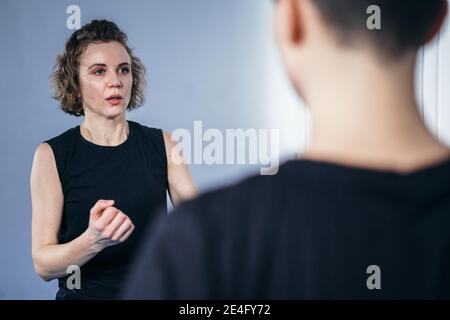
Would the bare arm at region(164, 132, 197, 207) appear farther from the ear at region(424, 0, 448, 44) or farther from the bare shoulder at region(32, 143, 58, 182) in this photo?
the ear at region(424, 0, 448, 44)

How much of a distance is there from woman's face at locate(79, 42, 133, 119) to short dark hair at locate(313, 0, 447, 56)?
1.09m

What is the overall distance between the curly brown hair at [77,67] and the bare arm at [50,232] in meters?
0.20

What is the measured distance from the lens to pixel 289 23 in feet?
1.53

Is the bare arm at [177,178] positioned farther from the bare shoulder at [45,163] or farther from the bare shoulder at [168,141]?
the bare shoulder at [45,163]

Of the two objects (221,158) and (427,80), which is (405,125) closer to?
(221,158)

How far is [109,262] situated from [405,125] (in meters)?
1.08

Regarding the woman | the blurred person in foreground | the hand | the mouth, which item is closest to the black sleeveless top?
the woman

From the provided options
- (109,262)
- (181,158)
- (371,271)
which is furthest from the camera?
(181,158)

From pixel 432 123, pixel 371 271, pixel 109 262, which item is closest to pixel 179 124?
pixel 109 262

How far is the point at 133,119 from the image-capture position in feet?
5.12

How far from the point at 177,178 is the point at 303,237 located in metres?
1.04

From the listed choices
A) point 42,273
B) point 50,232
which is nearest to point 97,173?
point 50,232

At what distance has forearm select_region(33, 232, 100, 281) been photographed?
1.31 meters

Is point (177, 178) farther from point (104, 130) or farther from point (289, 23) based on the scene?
point (289, 23)
